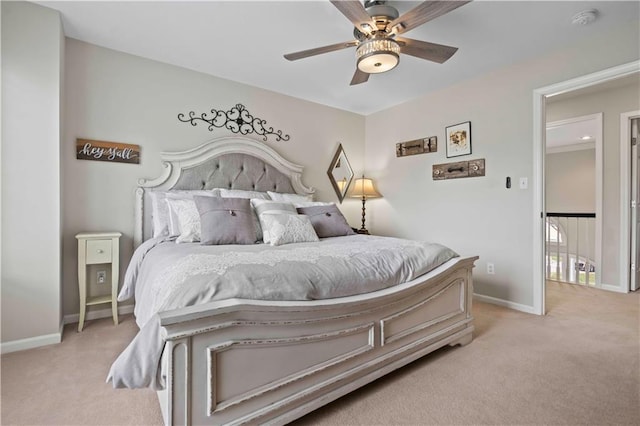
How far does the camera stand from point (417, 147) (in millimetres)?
3930

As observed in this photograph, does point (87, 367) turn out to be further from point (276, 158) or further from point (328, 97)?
point (328, 97)

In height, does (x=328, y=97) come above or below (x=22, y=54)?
above

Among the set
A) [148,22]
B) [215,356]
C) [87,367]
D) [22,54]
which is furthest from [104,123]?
[215,356]

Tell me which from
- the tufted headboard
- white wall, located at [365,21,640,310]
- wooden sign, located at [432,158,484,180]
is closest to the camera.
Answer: white wall, located at [365,21,640,310]

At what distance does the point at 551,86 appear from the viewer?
109 inches

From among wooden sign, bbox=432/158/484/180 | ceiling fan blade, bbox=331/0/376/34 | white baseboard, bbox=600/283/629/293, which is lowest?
white baseboard, bbox=600/283/629/293

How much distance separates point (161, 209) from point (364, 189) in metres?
2.58

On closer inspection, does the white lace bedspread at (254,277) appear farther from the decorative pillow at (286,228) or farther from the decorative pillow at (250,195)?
the decorative pillow at (250,195)

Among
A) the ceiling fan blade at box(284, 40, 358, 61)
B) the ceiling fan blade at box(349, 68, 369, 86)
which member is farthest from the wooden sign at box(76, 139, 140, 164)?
the ceiling fan blade at box(349, 68, 369, 86)

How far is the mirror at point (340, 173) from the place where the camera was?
4.29 meters

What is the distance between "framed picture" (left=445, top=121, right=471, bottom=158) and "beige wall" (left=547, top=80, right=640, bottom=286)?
1.95m

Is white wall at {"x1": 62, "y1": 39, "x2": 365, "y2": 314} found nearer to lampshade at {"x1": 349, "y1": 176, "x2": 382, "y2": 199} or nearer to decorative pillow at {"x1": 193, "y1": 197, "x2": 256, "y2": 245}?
decorative pillow at {"x1": 193, "y1": 197, "x2": 256, "y2": 245}

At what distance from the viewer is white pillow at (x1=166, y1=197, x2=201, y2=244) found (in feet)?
7.52

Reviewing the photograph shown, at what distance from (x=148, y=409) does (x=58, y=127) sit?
2058 mm
